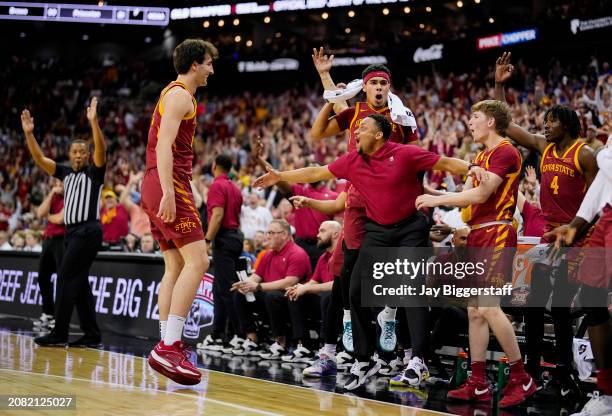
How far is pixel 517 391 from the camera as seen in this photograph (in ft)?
17.9

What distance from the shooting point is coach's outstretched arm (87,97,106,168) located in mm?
7684

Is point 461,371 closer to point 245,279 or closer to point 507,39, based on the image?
point 245,279

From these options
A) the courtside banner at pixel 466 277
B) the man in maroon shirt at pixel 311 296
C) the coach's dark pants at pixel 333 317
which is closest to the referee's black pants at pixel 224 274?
the man in maroon shirt at pixel 311 296

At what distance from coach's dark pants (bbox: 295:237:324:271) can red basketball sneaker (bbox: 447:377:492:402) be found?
361 centimetres

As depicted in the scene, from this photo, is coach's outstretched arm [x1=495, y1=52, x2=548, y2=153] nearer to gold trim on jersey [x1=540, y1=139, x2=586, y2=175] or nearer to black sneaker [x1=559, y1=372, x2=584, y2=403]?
gold trim on jersey [x1=540, y1=139, x2=586, y2=175]

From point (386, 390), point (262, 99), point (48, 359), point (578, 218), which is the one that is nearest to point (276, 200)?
point (48, 359)

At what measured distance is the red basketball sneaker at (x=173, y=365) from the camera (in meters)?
5.43

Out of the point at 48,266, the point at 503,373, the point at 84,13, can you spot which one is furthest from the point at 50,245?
the point at 84,13

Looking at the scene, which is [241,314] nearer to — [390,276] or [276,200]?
[390,276]

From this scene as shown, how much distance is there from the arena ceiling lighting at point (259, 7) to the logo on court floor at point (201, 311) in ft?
43.0

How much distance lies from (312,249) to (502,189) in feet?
12.4

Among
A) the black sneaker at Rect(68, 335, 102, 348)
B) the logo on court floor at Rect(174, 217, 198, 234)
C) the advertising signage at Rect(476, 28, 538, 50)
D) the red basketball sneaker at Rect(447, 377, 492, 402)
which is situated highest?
the advertising signage at Rect(476, 28, 538, 50)

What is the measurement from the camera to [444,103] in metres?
19.0

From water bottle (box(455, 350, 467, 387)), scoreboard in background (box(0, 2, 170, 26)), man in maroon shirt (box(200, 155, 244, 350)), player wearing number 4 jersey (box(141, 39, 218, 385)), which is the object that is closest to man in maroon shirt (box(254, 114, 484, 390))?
water bottle (box(455, 350, 467, 387))
